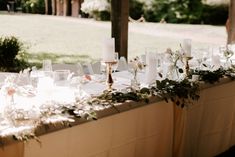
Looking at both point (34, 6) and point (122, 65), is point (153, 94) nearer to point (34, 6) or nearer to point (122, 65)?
point (122, 65)

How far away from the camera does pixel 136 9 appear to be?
16734 millimetres

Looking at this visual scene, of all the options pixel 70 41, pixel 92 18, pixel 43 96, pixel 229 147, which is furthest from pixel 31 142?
pixel 92 18

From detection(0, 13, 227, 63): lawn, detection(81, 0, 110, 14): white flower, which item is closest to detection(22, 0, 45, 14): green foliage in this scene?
detection(0, 13, 227, 63): lawn

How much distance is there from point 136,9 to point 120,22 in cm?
1168

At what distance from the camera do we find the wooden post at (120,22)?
517cm

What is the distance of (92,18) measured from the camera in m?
15.7

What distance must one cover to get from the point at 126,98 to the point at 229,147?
→ 162 centimetres

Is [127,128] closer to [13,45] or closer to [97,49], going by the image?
[13,45]

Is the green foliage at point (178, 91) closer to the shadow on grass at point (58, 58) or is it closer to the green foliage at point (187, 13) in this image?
the shadow on grass at point (58, 58)

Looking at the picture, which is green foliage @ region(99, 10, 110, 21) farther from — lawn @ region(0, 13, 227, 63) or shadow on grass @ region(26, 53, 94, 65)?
shadow on grass @ region(26, 53, 94, 65)

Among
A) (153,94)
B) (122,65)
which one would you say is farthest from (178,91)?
(122,65)

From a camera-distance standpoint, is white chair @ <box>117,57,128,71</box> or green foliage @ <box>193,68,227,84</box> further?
white chair @ <box>117,57,128,71</box>

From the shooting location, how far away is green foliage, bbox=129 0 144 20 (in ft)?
53.5

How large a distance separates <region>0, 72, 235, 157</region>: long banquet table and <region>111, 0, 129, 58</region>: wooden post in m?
1.79
